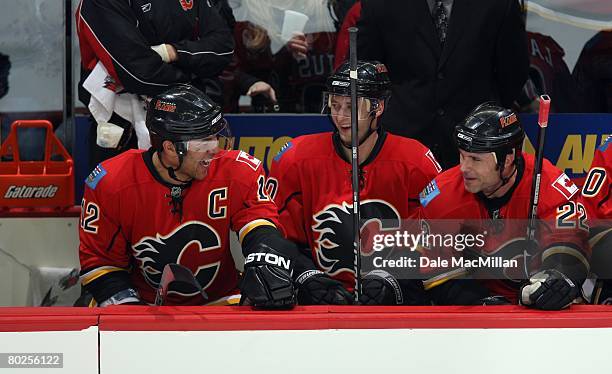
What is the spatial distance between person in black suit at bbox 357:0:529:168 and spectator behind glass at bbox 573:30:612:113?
817mm

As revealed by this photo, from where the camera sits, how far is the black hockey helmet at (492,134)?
11.5ft

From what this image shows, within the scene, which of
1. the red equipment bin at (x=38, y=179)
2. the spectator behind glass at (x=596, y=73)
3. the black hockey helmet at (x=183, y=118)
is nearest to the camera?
the black hockey helmet at (x=183, y=118)

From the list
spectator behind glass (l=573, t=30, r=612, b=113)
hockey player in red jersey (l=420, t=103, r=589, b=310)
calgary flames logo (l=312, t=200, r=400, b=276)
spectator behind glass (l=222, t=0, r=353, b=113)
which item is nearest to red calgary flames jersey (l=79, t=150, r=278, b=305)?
calgary flames logo (l=312, t=200, r=400, b=276)

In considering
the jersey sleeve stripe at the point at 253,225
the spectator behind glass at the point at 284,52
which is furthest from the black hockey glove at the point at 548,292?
the spectator behind glass at the point at 284,52

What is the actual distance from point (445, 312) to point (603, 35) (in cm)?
285

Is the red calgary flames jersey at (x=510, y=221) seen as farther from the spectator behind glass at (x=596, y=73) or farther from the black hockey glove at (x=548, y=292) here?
the spectator behind glass at (x=596, y=73)

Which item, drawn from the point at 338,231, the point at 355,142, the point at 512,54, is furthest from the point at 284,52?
the point at 355,142

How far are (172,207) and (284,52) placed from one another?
1630mm

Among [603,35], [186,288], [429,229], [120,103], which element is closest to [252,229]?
[186,288]

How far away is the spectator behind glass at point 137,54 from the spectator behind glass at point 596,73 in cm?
176

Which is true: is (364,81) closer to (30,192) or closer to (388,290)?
(388,290)

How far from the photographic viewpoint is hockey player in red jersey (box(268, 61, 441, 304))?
3867mm

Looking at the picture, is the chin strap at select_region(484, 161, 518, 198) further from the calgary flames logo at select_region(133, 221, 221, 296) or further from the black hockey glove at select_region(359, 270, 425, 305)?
the calgary flames logo at select_region(133, 221, 221, 296)

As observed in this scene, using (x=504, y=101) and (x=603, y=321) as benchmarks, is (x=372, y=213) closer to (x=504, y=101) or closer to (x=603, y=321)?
(x=504, y=101)
